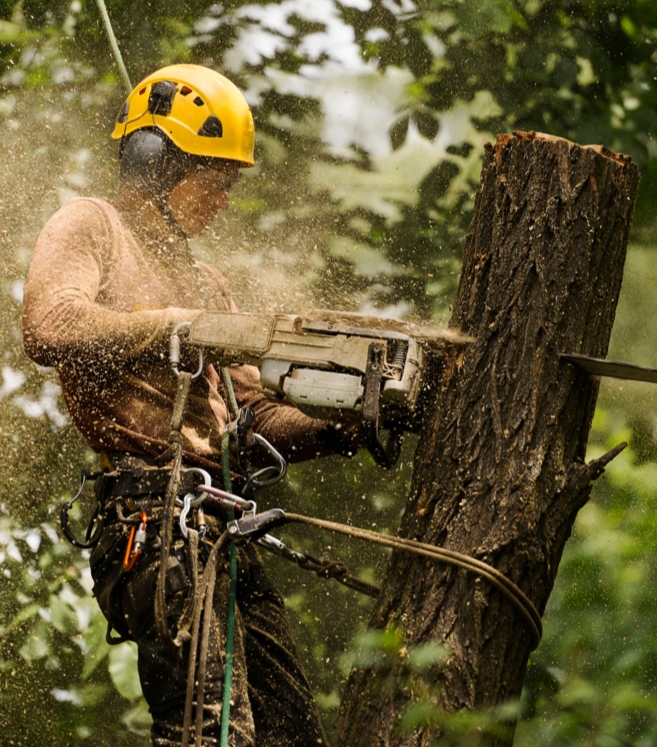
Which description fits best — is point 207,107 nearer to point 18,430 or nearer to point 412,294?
point 412,294

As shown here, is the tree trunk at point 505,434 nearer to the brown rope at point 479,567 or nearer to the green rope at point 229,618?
the brown rope at point 479,567

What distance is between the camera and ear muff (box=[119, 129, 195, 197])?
11.3ft

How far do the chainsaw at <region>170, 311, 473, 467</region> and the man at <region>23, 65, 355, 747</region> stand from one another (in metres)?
0.14

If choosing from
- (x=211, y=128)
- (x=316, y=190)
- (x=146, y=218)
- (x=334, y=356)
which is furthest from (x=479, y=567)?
(x=316, y=190)

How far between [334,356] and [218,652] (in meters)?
0.87

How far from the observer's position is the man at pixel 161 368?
2861 mm

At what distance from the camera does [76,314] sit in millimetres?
2916

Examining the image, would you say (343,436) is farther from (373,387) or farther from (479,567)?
(479,567)

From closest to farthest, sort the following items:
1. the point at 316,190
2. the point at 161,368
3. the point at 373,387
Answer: the point at 373,387, the point at 161,368, the point at 316,190

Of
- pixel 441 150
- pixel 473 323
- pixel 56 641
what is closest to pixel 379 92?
pixel 441 150

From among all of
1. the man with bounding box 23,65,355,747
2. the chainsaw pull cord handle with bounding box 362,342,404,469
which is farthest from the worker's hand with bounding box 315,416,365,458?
the chainsaw pull cord handle with bounding box 362,342,404,469

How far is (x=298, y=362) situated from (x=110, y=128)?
2667 mm

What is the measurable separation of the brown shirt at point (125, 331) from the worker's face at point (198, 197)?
0.08 metres

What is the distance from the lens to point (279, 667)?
10.3ft
